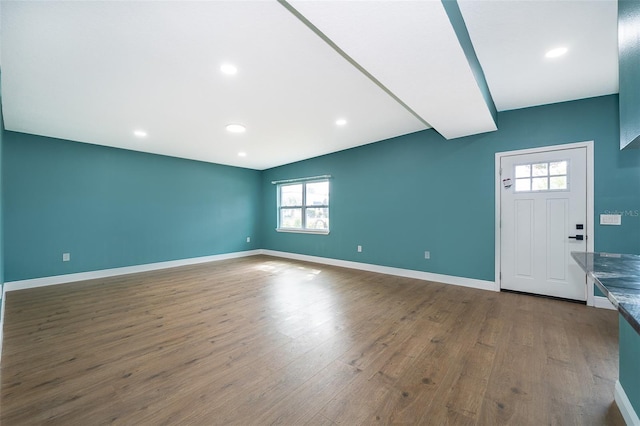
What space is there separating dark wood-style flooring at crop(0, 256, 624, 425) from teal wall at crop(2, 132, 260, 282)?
996 millimetres

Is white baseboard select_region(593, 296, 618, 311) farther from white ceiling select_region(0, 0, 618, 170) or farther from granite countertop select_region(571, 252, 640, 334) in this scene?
white ceiling select_region(0, 0, 618, 170)

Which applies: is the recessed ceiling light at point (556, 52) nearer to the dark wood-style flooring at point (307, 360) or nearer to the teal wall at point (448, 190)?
the teal wall at point (448, 190)

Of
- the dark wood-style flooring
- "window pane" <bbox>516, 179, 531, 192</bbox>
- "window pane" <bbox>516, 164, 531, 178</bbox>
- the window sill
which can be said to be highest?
"window pane" <bbox>516, 164, 531, 178</bbox>

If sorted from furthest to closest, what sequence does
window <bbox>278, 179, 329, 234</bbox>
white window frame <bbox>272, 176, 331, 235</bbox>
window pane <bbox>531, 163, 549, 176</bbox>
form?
window <bbox>278, 179, 329, 234</bbox> → white window frame <bbox>272, 176, 331, 235</bbox> → window pane <bbox>531, 163, 549, 176</bbox>

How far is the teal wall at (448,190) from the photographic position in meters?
2.87

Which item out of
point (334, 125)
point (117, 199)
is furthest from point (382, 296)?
point (117, 199)

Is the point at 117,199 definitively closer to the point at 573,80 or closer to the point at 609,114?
the point at 573,80

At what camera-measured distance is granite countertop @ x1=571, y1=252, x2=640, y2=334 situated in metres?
0.67

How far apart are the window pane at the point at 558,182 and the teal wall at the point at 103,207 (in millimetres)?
6313

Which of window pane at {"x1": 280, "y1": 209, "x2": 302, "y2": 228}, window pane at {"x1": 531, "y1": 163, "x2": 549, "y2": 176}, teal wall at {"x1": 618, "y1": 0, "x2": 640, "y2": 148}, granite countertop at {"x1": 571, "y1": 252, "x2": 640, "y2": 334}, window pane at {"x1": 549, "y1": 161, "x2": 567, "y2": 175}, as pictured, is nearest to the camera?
granite countertop at {"x1": 571, "y1": 252, "x2": 640, "y2": 334}

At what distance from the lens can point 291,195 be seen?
665 cm

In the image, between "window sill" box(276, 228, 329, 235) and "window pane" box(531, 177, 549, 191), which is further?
"window sill" box(276, 228, 329, 235)

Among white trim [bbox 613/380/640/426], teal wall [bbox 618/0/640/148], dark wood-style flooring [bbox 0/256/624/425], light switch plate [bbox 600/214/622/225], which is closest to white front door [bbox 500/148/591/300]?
light switch plate [bbox 600/214/622/225]

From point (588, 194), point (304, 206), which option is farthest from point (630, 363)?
point (304, 206)
